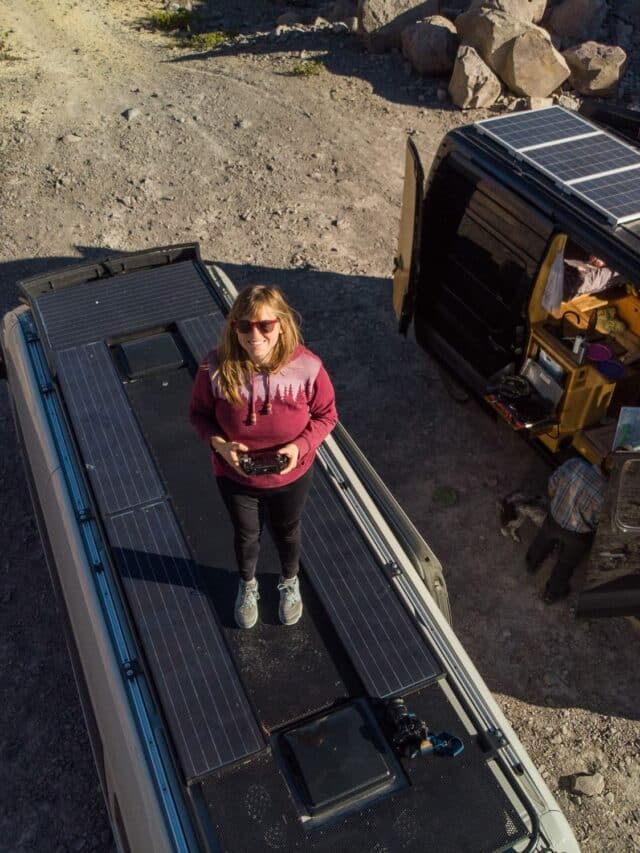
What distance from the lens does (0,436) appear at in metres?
7.14

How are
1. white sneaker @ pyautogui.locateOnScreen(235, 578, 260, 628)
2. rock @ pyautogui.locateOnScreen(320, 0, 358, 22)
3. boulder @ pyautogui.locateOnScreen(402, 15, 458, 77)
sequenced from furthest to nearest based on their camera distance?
1. rock @ pyautogui.locateOnScreen(320, 0, 358, 22)
2. boulder @ pyautogui.locateOnScreen(402, 15, 458, 77)
3. white sneaker @ pyautogui.locateOnScreen(235, 578, 260, 628)

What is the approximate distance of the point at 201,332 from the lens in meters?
5.98

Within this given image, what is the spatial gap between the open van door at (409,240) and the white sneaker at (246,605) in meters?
3.42

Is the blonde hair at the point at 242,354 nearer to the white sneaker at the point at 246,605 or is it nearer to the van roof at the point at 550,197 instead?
the white sneaker at the point at 246,605

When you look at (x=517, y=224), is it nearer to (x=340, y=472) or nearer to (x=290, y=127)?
(x=340, y=472)

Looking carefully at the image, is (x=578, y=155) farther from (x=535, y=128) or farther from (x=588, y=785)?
(x=588, y=785)

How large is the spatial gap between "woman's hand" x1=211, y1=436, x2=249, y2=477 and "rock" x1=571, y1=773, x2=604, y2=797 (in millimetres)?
3081

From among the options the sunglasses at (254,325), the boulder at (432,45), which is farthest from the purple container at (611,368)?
the boulder at (432,45)

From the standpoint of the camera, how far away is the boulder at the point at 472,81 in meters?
11.0

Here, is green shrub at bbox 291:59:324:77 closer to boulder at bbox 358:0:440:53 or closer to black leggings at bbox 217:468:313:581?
boulder at bbox 358:0:440:53

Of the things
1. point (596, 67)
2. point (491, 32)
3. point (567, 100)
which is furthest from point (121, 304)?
point (596, 67)

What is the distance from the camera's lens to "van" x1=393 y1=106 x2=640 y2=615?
5.60 meters

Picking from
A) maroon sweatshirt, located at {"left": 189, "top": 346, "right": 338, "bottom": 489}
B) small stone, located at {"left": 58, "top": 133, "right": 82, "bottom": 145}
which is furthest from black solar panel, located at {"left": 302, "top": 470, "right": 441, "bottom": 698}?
small stone, located at {"left": 58, "top": 133, "right": 82, "bottom": 145}

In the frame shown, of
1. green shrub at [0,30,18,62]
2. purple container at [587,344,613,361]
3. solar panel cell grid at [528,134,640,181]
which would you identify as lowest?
green shrub at [0,30,18,62]
